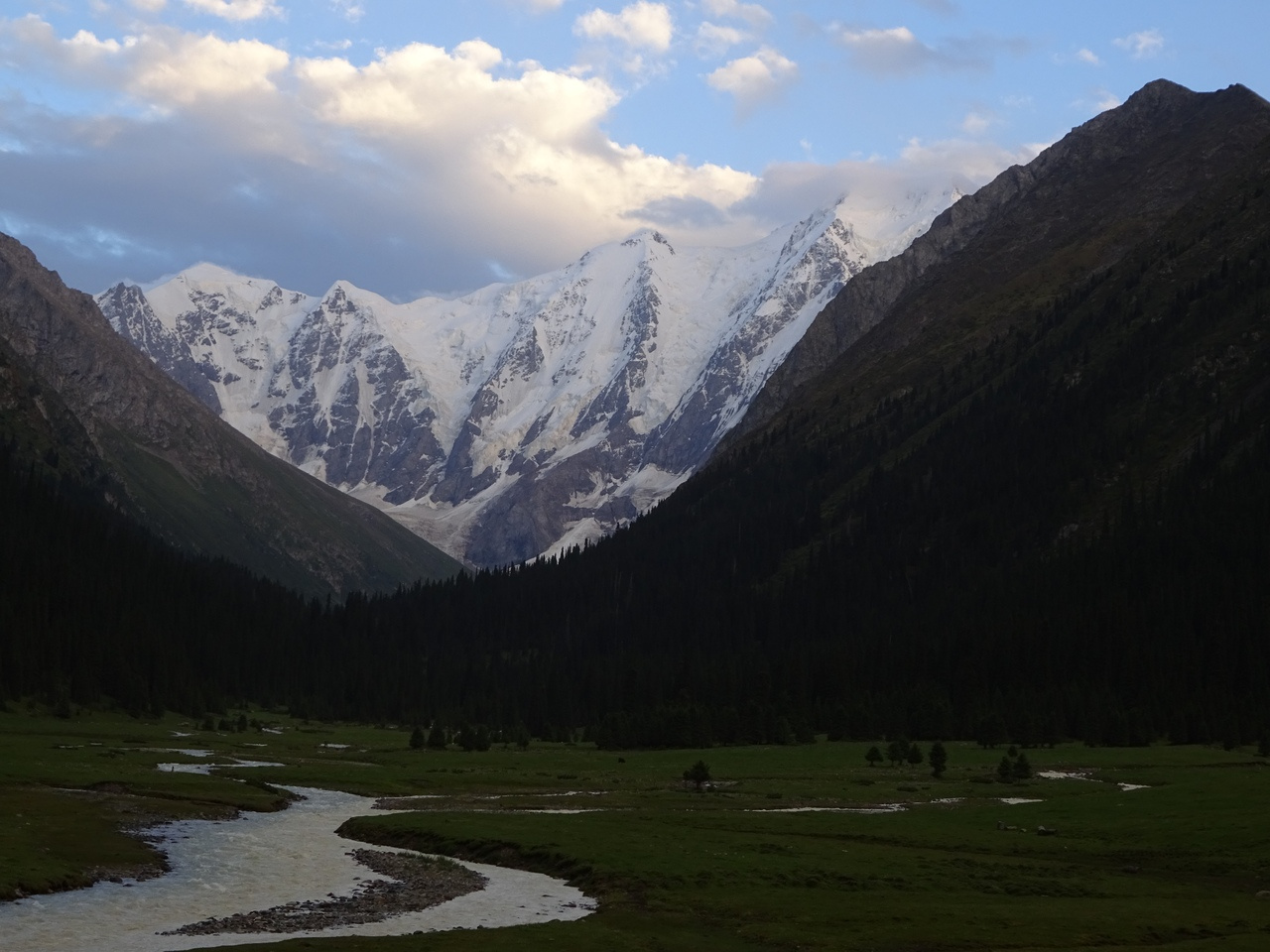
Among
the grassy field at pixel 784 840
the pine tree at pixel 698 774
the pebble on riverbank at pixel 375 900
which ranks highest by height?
the pine tree at pixel 698 774

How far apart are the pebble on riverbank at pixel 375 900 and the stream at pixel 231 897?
2.29ft

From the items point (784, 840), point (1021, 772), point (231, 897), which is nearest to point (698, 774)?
point (1021, 772)

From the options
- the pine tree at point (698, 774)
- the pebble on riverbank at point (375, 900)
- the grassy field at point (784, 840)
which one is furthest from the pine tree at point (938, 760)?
the pebble on riverbank at point (375, 900)

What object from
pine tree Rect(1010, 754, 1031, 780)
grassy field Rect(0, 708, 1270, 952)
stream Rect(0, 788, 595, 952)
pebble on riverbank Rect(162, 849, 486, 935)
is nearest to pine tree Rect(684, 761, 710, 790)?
grassy field Rect(0, 708, 1270, 952)

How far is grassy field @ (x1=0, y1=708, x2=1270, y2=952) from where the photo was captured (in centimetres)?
4472

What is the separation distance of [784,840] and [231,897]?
2615cm

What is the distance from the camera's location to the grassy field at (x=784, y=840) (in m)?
44.7

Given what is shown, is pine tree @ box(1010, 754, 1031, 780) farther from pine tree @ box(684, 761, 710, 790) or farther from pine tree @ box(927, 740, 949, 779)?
pine tree @ box(684, 761, 710, 790)

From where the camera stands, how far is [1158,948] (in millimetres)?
41344

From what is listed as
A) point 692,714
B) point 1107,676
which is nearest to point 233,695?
point 692,714

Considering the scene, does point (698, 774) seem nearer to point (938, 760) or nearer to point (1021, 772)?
point (938, 760)

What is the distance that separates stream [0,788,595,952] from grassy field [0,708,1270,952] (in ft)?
5.23

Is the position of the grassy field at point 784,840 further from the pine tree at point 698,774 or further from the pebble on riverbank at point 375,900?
the pebble on riverbank at point 375,900

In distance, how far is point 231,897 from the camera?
49.4 meters
